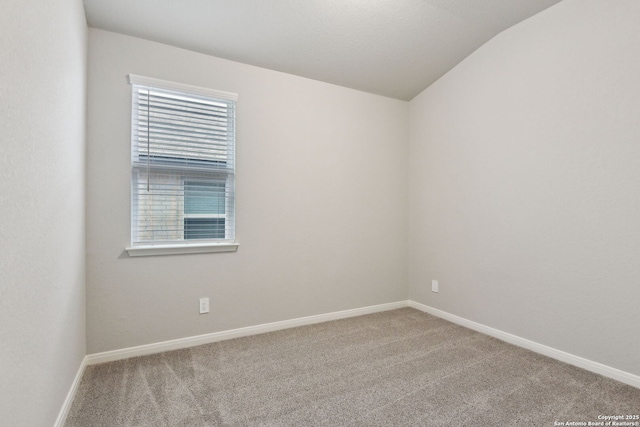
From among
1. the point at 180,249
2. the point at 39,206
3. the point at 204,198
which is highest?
the point at 204,198

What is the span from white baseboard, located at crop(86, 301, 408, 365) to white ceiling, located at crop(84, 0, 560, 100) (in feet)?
7.51

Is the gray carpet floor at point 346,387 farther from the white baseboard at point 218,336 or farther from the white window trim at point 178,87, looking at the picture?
the white window trim at point 178,87

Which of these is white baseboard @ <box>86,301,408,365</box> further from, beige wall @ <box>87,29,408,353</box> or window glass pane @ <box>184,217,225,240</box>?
window glass pane @ <box>184,217,225,240</box>

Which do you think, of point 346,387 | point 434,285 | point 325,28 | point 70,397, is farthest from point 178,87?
point 434,285

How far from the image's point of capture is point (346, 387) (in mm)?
1963

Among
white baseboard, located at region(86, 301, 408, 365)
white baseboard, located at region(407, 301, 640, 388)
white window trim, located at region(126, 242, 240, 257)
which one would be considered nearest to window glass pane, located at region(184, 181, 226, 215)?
white window trim, located at region(126, 242, 240, 257)

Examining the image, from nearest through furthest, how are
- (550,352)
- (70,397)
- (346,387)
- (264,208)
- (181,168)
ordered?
(70,397) < (346,387) < (550,352) < (181,168) < (264,208)

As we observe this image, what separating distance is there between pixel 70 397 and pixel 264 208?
5.76 feet

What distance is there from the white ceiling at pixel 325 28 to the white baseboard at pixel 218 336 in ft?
7.51

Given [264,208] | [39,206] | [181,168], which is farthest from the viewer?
[264,208]

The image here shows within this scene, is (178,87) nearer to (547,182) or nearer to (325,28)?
(325,28)

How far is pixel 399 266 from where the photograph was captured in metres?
3.64

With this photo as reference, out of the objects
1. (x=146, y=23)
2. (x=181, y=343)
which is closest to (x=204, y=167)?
(x=146, y=23)

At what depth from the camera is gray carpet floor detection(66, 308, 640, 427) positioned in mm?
1681
